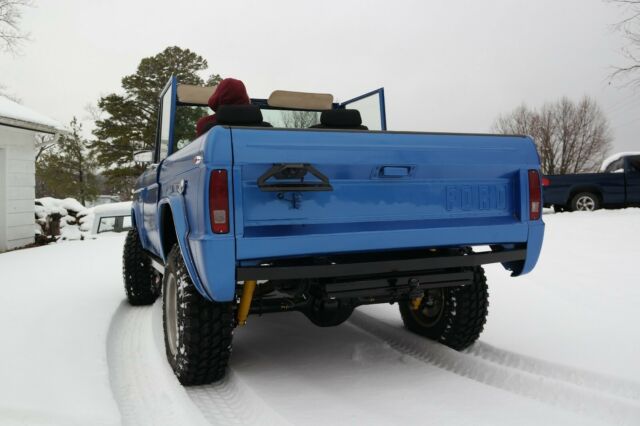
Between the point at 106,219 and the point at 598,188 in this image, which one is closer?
the point at 598,188

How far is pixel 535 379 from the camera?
3.00m

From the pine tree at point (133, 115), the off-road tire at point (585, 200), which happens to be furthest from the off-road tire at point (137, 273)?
the pine tree at point (133, 115)

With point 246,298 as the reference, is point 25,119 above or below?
above

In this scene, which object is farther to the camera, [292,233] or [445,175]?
[445,175]

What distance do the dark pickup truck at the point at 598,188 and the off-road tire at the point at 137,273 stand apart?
11.7m

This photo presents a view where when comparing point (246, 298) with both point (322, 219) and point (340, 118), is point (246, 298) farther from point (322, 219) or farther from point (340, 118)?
point (340, 118)

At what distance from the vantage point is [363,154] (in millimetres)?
2699

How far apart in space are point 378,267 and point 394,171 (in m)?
0.54

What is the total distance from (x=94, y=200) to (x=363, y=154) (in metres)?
35.1

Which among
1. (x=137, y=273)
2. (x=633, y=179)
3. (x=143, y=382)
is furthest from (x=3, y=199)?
(x=633, y=179)

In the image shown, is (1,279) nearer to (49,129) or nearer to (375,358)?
(375,358)

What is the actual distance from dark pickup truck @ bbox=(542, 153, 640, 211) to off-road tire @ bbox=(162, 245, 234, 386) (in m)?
Result: 12.8

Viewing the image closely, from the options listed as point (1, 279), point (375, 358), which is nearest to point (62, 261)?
point (1, 279)

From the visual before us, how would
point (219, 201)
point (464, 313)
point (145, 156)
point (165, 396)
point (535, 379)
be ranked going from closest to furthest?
1. point (219, 201)
2. point (165, 396)
3. point (535, 379)
4. point (464, 313)
5. point (145, 156)
